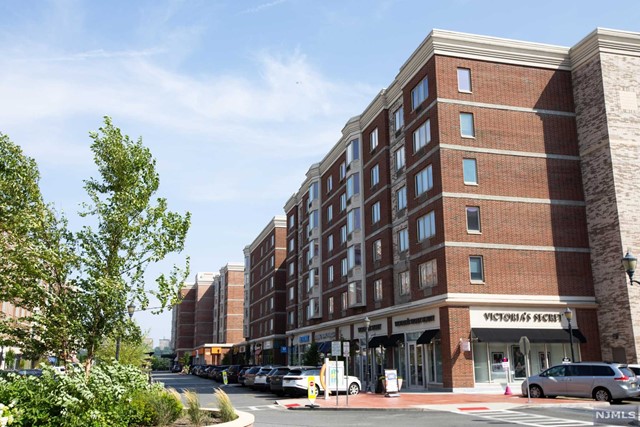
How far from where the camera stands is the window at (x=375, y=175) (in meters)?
45.3

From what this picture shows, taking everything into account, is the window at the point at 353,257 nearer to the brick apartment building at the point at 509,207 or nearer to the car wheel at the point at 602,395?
the brick apartment building at the point at 509,207

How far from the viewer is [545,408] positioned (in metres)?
23.2

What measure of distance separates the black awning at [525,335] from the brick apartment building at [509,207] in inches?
2.9

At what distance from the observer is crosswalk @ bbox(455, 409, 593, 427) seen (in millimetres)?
18141

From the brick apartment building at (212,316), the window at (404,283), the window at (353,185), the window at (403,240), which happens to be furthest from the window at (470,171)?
the brick apartment building at (212,316)

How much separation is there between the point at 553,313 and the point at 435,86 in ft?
47.1

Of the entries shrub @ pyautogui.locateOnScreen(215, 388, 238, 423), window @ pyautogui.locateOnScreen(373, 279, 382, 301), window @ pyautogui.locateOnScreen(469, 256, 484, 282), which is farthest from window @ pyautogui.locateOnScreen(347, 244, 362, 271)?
shrub @ pyautogui.locateOnScreen(215, 388, 238, 423)

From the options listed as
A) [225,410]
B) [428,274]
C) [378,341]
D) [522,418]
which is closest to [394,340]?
[378,341]

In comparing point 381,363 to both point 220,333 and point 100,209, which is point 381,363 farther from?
point 220,333

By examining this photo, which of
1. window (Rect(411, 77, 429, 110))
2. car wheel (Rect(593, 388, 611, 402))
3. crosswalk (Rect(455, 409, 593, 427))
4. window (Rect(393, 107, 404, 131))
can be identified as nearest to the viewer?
crosswalk (Rect(455, 409, 593, 427))

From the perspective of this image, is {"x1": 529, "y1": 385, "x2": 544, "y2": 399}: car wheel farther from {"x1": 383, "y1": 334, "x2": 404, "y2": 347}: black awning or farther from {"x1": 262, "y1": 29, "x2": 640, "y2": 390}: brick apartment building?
{"x1": 383, "y1": 334, "x2": 404, "y2": 347}: black awning

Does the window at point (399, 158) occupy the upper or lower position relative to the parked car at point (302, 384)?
upper

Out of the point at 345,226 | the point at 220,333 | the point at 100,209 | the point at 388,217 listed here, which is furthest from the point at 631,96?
the point at 220,333

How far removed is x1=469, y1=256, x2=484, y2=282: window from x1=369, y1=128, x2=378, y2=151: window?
14.3 meters
